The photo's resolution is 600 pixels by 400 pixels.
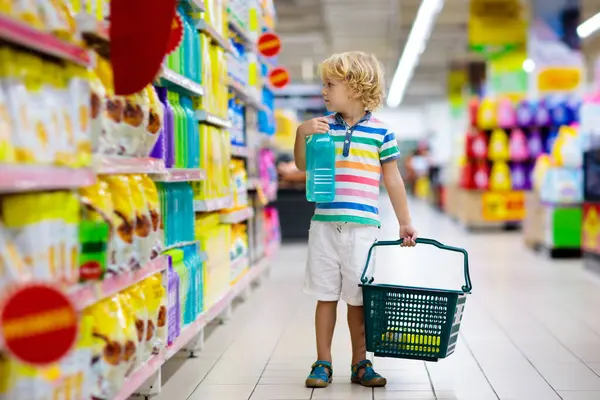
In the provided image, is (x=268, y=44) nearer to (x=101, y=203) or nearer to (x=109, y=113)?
(x=109, y=113)

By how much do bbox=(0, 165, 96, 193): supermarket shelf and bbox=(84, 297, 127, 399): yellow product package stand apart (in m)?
0.43

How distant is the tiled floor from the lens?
3.25m

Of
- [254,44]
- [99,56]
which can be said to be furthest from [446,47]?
[99,56]

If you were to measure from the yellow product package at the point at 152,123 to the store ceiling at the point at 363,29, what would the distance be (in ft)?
29.6

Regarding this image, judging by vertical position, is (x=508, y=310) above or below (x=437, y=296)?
below

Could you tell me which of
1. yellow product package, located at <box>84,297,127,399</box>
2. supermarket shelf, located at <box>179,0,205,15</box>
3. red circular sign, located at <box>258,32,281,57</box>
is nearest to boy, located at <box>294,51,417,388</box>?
supermarket shelf, located at <box>179,0,205,15</box>

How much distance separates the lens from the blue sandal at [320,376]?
3.27 m

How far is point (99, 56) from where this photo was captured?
2.50 metres

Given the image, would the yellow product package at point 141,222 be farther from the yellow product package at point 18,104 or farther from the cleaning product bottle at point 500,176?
the cleaning product bottle at point 500,176

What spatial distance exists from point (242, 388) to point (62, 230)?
58.4 inches

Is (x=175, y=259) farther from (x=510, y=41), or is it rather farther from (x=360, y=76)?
(x=510, y=41)

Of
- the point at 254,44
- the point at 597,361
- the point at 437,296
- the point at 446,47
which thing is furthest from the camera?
the point at 446,47

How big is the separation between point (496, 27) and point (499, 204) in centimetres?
348

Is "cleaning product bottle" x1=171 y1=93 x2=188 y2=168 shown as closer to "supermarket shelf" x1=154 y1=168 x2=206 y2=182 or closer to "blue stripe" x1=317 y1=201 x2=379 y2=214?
"supermarket shelf" x1=154 y1=168 x2=206 y2=182
